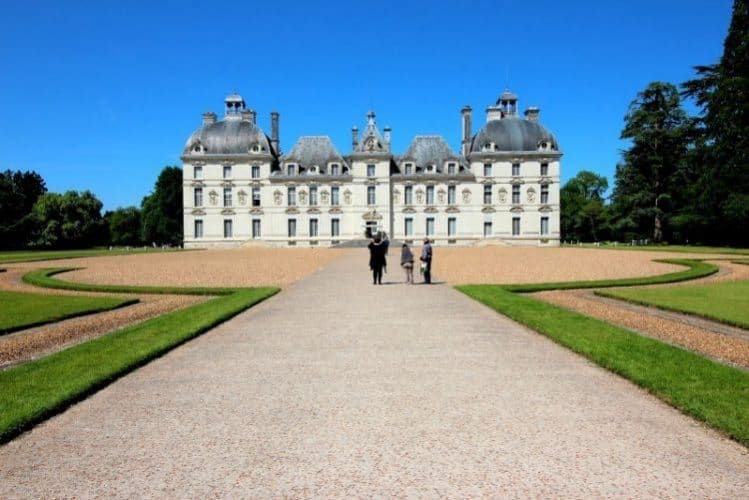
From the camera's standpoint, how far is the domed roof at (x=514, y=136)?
5762cm

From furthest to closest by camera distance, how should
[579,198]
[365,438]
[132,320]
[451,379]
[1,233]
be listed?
1. [579,198]
2. [1,233]
3. [132,320]
4. [451,379]
5. [365,438]

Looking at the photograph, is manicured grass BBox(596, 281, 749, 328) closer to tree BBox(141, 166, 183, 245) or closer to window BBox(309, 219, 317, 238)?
window BBox(309, 219, 317, 238)

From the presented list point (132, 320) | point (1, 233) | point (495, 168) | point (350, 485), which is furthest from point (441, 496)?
point (1, 233)

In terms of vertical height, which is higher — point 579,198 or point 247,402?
point 579,198

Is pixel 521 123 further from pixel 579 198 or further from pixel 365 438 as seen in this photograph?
pixel 365 438

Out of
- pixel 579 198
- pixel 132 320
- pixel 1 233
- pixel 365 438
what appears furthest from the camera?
pixel 579 198

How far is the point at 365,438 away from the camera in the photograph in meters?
4.29

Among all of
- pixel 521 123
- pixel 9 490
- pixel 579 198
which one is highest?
pixel 521 123

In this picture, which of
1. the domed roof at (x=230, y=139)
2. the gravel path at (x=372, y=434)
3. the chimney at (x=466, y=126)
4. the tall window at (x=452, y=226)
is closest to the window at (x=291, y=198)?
the domed roof at (x=230, y=139)

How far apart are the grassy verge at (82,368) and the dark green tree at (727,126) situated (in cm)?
3432

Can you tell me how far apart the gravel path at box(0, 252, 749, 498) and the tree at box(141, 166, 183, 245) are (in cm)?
6680

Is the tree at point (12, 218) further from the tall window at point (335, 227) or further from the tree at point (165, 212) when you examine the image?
the tall window at point (335, 227)

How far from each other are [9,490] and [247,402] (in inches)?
80.3

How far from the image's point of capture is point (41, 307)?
11.9 m
